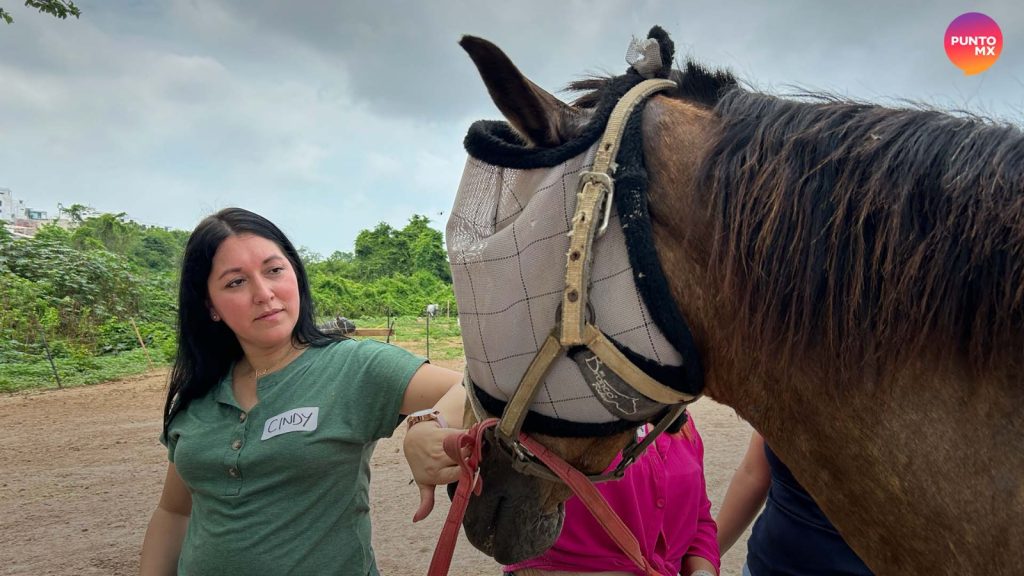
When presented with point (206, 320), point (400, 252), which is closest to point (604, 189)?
point (206, 320)

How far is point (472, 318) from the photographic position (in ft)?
3.48

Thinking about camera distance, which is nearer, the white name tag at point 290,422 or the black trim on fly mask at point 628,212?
the black trim on fly mask at point 628,212

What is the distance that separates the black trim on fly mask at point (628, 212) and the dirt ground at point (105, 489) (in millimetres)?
3492

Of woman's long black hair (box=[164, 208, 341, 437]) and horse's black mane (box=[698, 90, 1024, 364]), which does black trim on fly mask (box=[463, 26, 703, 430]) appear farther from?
A: woman's long black hair (box=[164, 208, 341, 437])

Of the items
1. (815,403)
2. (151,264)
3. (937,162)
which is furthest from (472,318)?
(151,264)

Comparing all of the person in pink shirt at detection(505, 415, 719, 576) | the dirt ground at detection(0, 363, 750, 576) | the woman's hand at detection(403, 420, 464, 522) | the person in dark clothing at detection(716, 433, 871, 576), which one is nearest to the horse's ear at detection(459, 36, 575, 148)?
the woman's hand at detection(403, 420, 464, 522)

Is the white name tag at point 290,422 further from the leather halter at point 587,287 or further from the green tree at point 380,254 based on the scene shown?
the green tree at point 380,254

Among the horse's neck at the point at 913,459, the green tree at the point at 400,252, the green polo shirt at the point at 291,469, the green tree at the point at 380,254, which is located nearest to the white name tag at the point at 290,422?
the green polo shirt at the point at 291,469

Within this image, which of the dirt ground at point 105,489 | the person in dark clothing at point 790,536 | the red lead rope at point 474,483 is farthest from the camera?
the dirt ground at point 105,489

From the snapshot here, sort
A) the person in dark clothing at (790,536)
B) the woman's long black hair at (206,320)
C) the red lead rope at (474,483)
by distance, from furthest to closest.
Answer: the woman's long black hair at (206,320) < the person in dark clothing at (790,536) < the red lead rope at (474,483)

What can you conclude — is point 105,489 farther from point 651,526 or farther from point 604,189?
point 604,189

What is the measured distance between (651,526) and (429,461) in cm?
80

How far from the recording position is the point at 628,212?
921 millimetres

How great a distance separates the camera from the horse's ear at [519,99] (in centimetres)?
93
